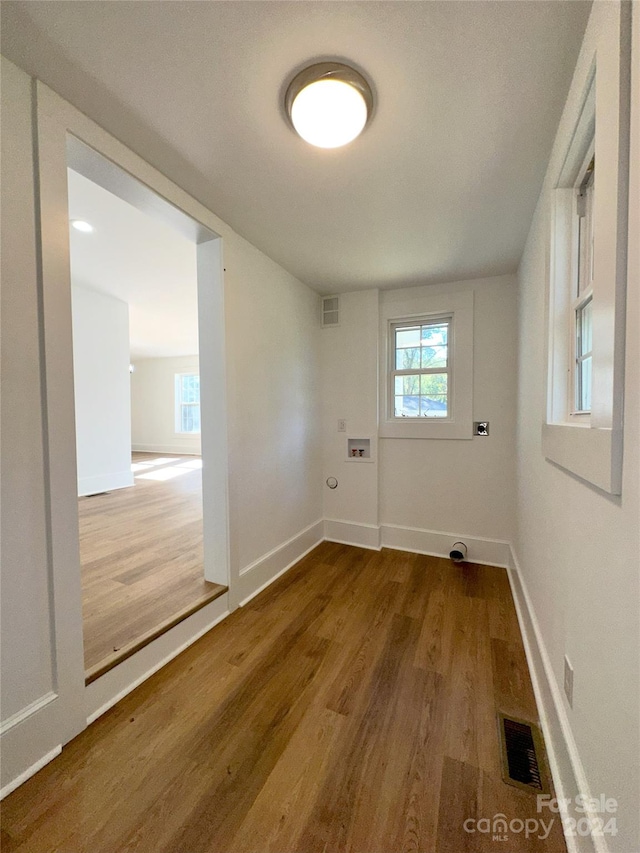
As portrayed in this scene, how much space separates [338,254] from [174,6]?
151cm

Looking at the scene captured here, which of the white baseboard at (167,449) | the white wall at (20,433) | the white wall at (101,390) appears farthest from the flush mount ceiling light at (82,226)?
the white baseboard at (167,449)

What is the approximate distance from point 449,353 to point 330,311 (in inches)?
46.5

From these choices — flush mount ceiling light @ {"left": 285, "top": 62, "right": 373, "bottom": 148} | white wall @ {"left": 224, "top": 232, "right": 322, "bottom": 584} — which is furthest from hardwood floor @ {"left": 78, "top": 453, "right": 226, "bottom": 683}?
flush mount ceiling light @ {"left": 285, "top": 62, "right": 373, "bottom": 148}

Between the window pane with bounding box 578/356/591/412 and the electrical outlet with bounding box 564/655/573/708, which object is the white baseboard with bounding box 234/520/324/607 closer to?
the electrical outlet with bounding box 564/655/573/708

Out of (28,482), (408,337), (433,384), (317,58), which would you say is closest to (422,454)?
(433,384)

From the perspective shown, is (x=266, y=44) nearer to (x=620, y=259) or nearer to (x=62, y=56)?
(x=62, y=56)

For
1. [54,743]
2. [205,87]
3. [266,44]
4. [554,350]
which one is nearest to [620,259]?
[554,350]

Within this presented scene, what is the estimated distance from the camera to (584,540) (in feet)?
3.09

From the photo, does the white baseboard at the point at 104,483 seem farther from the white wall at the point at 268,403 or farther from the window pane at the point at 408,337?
the window pane at the point at 408,337

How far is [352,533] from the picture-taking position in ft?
9.96

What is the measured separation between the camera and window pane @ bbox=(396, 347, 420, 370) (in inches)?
117

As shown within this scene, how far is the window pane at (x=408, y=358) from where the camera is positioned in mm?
2971

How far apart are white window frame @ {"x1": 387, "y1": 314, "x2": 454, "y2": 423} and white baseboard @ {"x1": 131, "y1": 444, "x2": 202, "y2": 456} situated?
6413 millimetres

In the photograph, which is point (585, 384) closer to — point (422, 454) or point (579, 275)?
point (579, 275)
